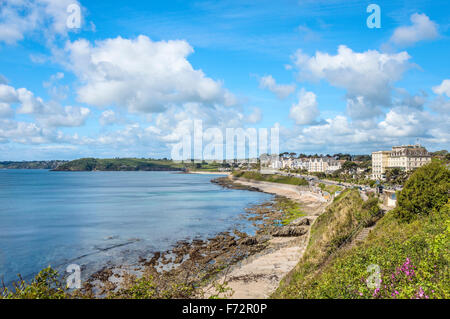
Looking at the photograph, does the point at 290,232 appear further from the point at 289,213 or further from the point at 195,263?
the point at 289,213

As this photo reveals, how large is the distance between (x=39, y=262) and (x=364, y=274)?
28.5 meters

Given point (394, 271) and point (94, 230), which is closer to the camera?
point (394, 271)

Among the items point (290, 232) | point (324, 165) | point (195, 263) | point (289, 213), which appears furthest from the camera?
point (324, 165)

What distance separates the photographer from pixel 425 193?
23.5 m

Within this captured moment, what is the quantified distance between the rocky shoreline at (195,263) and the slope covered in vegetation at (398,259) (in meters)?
6.40

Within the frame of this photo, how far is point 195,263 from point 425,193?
19.5 m

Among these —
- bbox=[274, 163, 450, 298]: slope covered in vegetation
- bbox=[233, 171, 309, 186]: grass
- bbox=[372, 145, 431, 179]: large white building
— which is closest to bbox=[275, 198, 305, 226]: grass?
bbox=[274, 163, 450, 298]: slope covered in vegetation

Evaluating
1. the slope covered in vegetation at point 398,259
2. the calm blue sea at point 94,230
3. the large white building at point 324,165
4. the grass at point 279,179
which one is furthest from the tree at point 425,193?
the large white building at point 324,165

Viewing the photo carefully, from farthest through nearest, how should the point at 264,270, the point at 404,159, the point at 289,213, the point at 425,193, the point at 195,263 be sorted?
the point at 404,159
the point at 289,213
the point at 195,263
the point at 264,270
the point at 425,193

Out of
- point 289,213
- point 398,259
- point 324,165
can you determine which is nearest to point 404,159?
point 324,165

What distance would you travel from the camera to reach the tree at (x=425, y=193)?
2292cm

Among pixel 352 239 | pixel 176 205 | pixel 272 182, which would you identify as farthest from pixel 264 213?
pixel 272 182

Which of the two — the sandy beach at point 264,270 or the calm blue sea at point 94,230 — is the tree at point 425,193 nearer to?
the sandy beach at point 264,270
